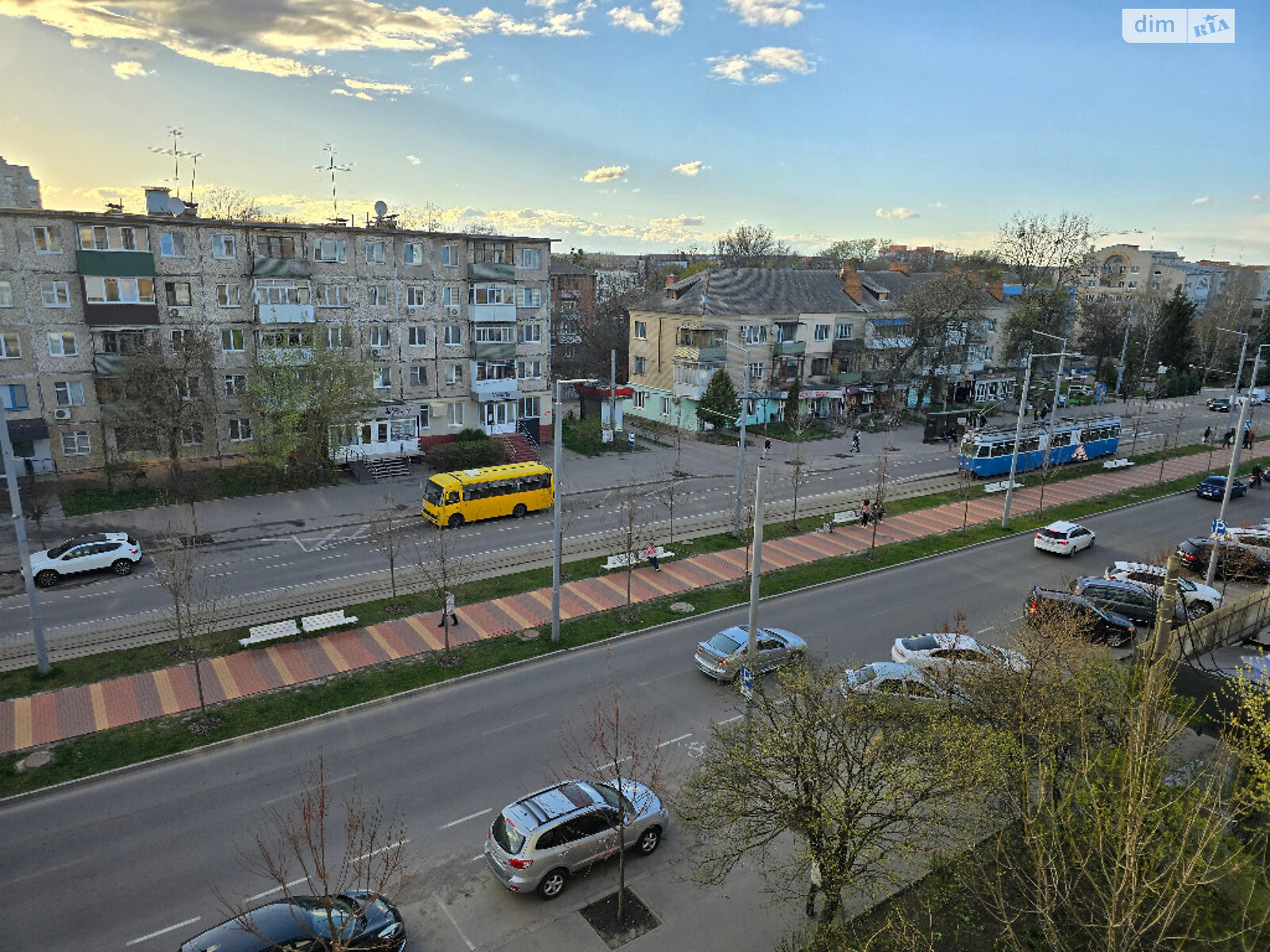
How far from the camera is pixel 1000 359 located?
75562 mm

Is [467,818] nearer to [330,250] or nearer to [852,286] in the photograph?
[330,250]

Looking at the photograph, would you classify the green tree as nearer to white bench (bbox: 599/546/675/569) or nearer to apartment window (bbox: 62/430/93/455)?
white bench (bbox: 599/546/675/569)

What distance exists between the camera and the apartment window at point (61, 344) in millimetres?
38625

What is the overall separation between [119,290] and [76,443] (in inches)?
321

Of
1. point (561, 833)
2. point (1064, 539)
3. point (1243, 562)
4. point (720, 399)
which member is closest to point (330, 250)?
point (720, 399)

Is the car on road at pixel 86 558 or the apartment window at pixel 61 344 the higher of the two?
the apartment window at pixel 61 344

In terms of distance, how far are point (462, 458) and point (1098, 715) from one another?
36.6 m

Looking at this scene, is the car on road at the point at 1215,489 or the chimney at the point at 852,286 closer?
the car on road at the point at 1215,489

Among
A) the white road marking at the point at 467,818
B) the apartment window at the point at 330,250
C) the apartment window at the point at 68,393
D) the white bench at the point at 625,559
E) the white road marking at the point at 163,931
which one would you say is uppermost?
the apartment window at the point at 330,250

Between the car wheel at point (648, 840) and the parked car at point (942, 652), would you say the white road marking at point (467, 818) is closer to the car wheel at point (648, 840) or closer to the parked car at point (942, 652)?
the car wheel at point (648, 840)

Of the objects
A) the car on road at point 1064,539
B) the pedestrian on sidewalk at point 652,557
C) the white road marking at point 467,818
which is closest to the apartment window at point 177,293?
the pedestrian on sidewalk at point 652,557

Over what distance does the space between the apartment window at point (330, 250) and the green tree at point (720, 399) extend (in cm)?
2572

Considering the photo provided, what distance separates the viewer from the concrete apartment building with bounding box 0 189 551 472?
38.3 m

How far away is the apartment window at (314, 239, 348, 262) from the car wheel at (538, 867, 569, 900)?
3929cm
